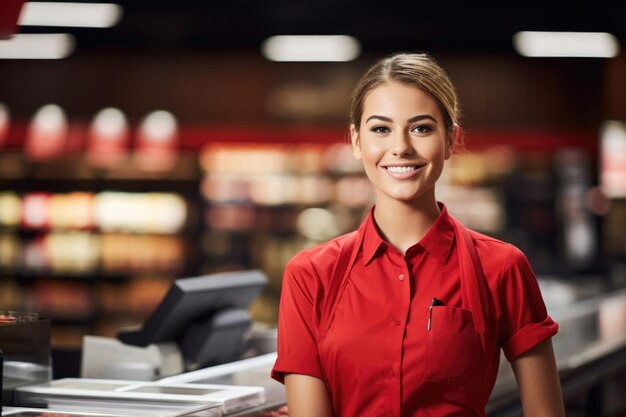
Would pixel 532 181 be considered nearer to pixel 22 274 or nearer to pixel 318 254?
pixel 22 274

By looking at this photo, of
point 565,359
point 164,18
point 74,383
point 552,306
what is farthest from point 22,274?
point 74,383

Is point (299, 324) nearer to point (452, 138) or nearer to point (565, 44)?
point (452, 138)

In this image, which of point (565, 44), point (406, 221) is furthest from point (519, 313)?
point (565, 44)

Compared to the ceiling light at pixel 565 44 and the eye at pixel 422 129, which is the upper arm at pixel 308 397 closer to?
the eye at pixel 422 129

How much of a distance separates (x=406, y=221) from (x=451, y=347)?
24 centimetres

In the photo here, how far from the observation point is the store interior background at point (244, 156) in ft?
36.0

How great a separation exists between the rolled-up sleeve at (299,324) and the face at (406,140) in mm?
204

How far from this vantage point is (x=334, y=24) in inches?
418

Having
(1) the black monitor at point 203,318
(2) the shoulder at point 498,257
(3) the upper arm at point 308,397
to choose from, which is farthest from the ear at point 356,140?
(1) the black monitor at point 203,318

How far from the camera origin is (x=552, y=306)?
6301 mm

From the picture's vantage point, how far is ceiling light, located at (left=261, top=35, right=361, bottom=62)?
10.7 meters

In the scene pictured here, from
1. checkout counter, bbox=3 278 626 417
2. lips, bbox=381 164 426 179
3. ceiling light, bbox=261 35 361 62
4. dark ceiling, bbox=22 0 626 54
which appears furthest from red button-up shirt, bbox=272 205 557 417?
ceiling light, bbox=261 35 361 62

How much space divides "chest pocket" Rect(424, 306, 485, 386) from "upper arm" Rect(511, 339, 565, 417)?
0.33 ft

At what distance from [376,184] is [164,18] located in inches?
357
